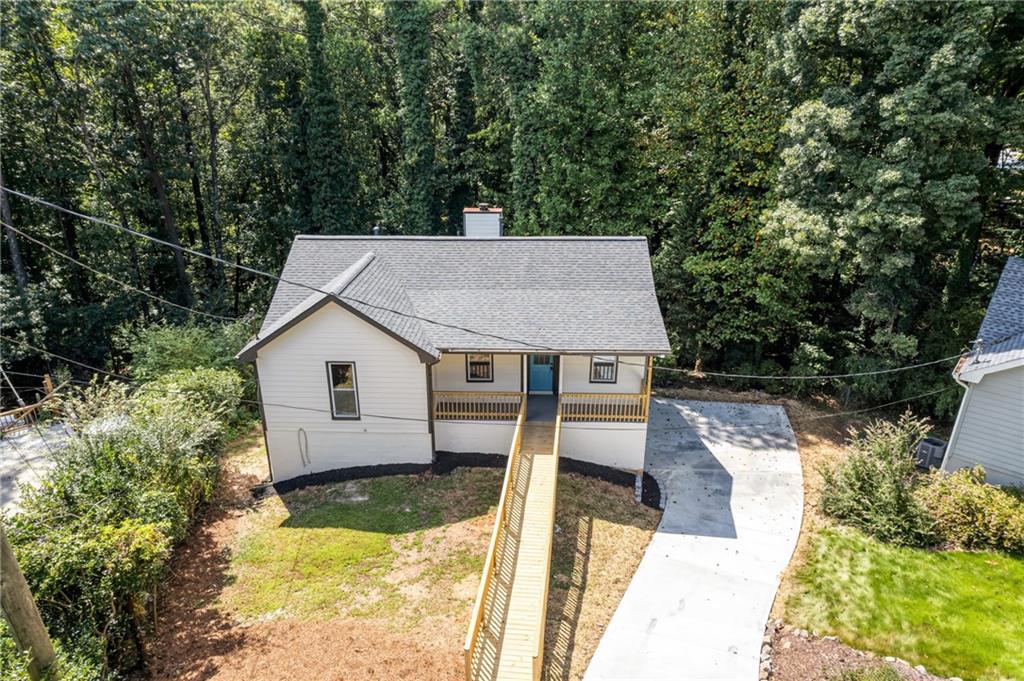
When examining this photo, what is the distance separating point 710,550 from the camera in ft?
42.0

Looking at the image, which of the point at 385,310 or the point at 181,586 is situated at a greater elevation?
the point at 385,310

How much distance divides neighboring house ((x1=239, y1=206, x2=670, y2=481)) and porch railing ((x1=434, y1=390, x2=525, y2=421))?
38 mm

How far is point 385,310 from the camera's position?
14.3 metres

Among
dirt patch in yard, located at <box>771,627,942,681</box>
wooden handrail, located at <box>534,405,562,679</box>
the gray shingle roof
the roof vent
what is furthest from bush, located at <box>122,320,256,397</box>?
the gray shingle roof

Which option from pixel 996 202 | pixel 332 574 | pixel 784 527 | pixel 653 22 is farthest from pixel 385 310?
pixel 996 202

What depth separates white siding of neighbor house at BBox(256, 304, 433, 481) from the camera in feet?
45.7

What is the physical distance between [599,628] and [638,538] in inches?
116

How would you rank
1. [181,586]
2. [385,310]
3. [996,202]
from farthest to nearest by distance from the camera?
[996,202] → [385,310] → [181,586]

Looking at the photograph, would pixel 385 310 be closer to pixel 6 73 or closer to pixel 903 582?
pixel 903 582

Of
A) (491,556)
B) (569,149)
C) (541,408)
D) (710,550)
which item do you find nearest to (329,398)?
(541,408)

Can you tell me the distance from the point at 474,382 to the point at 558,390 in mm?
2353

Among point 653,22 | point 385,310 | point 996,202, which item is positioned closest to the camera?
point 385,310

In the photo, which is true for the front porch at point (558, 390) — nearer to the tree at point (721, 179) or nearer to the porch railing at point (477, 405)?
the porch railing at point (477, 405)

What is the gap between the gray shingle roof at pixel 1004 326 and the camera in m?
13.3
